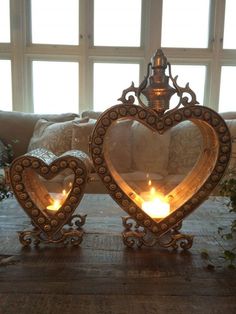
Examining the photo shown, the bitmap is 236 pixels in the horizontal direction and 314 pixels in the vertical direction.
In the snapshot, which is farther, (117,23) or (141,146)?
(117,23)

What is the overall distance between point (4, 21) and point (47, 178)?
9.20 ft

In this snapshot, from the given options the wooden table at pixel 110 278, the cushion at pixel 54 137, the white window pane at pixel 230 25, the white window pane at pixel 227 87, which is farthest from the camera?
the white window pane at pixel 227 87

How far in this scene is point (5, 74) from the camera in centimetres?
310

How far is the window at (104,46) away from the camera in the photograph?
2.98 m

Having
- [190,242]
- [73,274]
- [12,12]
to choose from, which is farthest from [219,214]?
[12,12]

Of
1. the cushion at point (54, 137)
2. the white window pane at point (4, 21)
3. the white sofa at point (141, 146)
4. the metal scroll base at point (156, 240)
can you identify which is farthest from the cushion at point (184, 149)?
the white window pane at point (4, 21)

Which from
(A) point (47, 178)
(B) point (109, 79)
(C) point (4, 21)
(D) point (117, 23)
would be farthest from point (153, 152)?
(C) point (4, 21)

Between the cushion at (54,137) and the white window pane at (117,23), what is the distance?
1056mm

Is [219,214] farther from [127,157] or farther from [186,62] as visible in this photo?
[186,62]

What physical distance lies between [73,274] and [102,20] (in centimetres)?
285

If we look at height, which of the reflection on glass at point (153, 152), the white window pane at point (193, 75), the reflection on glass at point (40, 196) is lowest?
the reflection on glass at point (153, 152)

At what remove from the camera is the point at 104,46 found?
3.04m

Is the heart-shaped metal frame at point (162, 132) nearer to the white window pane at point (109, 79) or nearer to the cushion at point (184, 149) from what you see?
the cushion at point (184, 149)

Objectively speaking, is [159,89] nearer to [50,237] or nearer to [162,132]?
[162,132]
